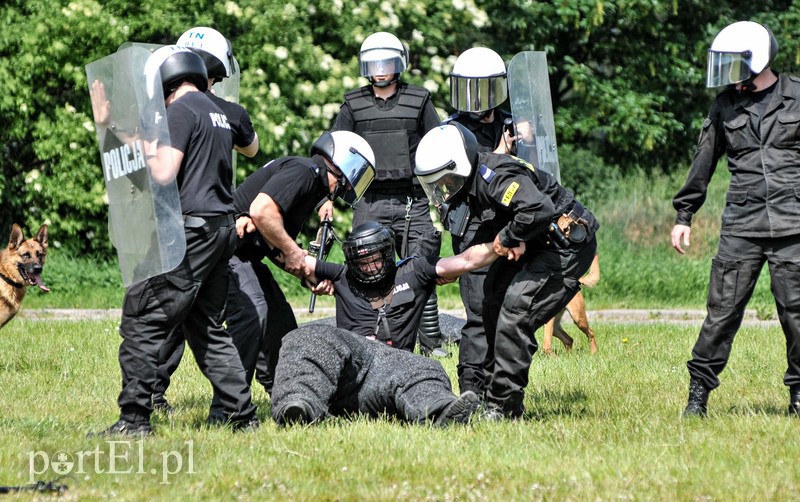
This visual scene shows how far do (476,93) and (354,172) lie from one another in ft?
4.72

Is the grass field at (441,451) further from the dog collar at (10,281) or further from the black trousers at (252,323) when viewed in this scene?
the dog collar at (10,281)

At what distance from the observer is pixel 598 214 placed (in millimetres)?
16781

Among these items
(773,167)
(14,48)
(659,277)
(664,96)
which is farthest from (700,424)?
(664,96)

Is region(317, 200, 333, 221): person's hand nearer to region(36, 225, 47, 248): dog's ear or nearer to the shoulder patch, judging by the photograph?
the shoulder patch

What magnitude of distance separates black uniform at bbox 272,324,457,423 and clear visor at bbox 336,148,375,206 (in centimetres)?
83

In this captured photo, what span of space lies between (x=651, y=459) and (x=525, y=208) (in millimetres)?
1430

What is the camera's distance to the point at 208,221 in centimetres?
Result: 552

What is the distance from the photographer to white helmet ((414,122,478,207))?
5.84 m

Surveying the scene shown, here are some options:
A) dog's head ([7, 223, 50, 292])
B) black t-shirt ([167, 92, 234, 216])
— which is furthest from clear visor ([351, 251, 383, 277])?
dog's head ([7, 223, 50, 292])

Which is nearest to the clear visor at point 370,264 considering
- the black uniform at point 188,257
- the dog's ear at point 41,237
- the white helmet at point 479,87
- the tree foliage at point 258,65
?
the black uniform at point 188,257

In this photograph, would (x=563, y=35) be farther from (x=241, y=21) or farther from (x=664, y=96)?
(x=241, y=21)

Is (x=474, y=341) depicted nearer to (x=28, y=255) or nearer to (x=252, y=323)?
(x=252, y=323)

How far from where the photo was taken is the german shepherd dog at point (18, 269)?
898 cm

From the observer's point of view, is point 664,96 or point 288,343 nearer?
point 288,343
